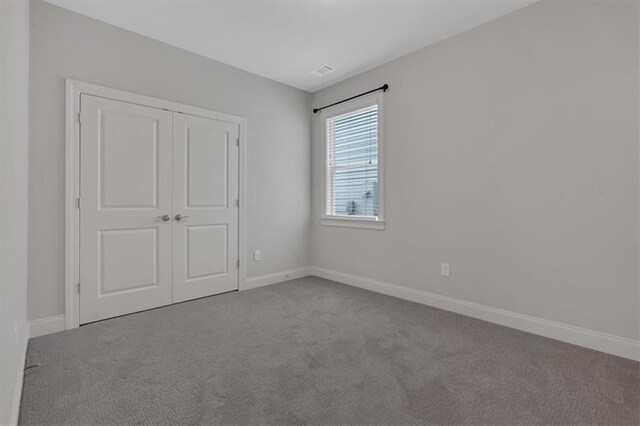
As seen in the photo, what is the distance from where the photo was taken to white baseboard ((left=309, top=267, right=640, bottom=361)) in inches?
88.0

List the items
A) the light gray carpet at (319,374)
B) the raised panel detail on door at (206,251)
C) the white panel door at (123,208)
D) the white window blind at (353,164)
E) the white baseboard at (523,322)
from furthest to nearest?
the white window blind at (353,164), the raised panel detail on door at (206,251), the white panel door at (123,208), the white baseboard at (523,322), the light gray carpet at (319,374)

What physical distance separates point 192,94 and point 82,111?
3.51ft

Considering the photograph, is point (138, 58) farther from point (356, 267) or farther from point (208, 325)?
point (356, 267)

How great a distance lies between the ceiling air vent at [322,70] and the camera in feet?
12.5

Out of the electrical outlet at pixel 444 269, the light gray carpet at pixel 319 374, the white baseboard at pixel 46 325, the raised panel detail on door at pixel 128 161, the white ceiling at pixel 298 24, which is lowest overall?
the light gray carpet at pixel 319 374

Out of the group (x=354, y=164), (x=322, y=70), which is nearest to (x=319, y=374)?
(x=354, y=164)

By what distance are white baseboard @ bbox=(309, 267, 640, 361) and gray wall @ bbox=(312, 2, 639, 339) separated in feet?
0.21

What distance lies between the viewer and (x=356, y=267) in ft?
13.4

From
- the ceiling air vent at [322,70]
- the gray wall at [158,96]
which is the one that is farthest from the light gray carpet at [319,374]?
the ceiling air vent at [322,70]

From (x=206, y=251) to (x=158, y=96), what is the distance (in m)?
1.72

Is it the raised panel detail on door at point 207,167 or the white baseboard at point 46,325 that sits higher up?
the raised panel detail on door at point 207,167

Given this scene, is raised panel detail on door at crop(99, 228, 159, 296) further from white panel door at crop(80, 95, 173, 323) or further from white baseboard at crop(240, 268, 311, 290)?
white baseboard at crop(240, 268, 311, 290)

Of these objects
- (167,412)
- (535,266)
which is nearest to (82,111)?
(167,412)

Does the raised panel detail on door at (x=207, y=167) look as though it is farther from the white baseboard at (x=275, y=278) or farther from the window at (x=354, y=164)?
the window at (x=354, y=164)
